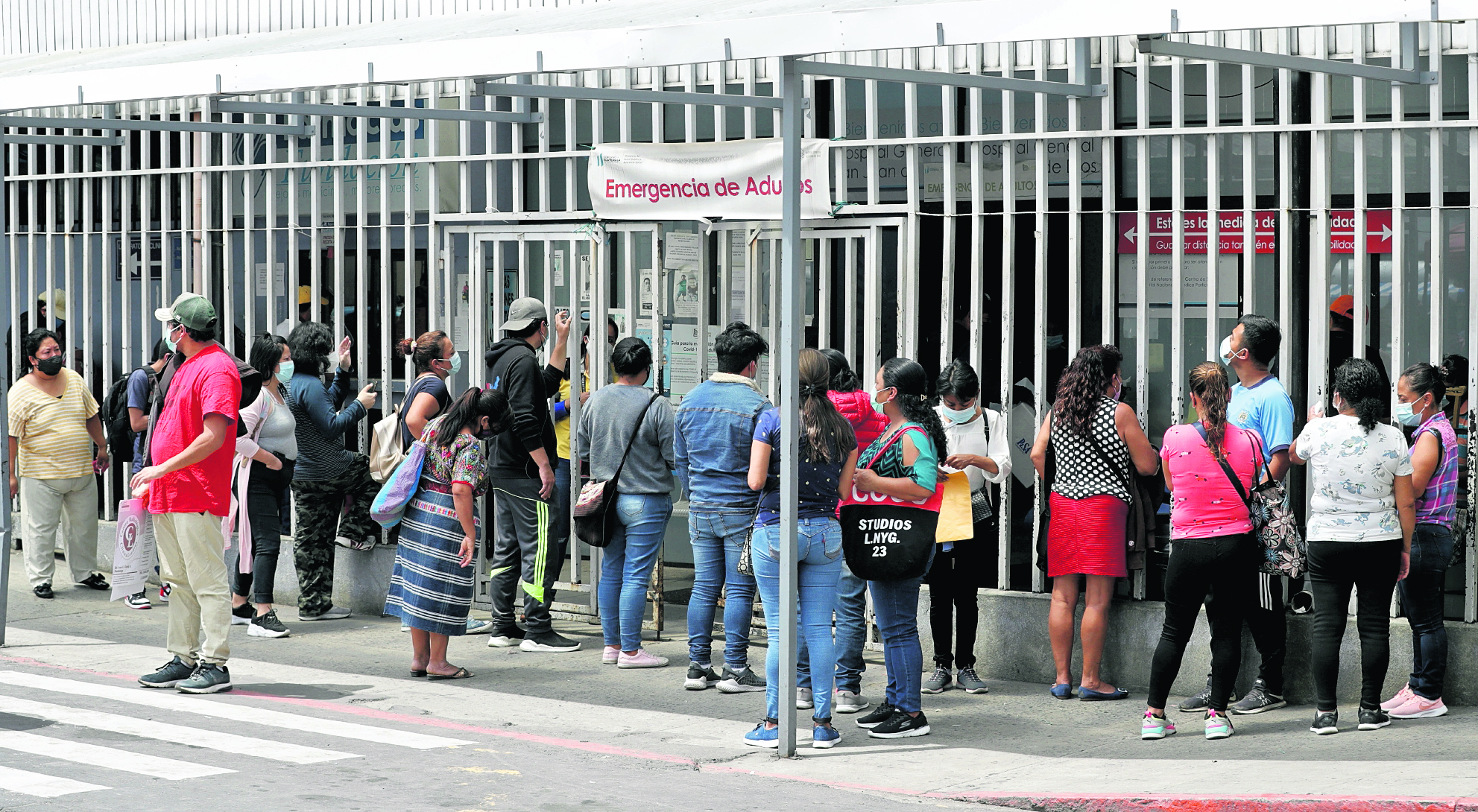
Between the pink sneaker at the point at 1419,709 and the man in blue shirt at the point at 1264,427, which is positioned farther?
the man in blue shirt at the point at 1264,427

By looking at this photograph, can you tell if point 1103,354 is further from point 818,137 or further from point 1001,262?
point 818,137

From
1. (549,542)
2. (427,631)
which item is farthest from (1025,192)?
(427,631)

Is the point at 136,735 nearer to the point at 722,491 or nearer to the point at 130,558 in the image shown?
the point at 130,558

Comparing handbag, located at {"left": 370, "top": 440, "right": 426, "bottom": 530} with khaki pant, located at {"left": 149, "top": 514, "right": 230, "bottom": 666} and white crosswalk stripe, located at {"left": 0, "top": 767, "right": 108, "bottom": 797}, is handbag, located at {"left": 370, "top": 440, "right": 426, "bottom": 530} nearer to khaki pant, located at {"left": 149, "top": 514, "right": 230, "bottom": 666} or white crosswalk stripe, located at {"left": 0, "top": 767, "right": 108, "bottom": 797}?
khaki pant, located at {"left": 149, "top": 514, "right": 230, "bottom": 666}

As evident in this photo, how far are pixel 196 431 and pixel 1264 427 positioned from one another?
5.14 m

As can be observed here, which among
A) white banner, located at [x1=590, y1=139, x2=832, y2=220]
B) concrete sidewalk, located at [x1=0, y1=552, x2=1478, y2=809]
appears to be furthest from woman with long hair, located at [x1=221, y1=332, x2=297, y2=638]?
white banner, located at [x1=590, y1=139, x2=832, y2=220]

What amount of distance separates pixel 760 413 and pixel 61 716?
3568 mm

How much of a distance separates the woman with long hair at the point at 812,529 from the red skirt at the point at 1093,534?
146 centimetres

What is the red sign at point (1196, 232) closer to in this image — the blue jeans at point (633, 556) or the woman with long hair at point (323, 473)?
the blue jeans at point (633, 556)

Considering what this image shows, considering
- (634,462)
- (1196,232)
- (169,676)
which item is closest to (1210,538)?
(1196,232)

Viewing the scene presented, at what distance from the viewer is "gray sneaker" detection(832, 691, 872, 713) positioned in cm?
872

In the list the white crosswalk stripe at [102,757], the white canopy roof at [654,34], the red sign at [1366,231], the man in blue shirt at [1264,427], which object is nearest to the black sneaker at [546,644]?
the white crosswalk stripe at [102,757]

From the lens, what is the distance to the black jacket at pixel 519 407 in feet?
33.3

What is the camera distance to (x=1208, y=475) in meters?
8.02
